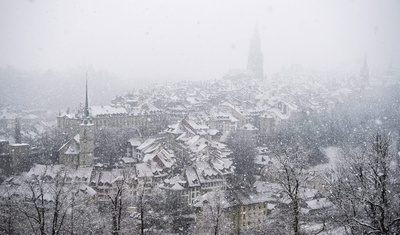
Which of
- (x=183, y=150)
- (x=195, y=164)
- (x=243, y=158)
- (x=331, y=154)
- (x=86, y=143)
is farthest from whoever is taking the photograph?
(x=331, y=154)

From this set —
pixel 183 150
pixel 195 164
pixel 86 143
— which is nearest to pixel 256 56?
pixel 183 150

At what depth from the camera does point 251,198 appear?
104ft

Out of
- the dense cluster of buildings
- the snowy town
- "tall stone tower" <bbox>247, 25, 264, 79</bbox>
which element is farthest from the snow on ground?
"tall stone tower" <bbox>247, 25, 264, 79</bbox>

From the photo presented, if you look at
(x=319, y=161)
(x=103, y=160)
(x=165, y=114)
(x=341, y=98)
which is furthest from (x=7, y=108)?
(x=341, y=98)

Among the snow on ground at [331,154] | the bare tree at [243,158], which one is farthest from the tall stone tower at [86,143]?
the snow on ground at [331,154]

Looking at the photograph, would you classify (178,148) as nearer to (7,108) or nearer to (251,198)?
(251,198)

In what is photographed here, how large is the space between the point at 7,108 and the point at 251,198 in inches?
2358

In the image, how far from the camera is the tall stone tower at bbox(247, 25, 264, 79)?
111125 millimetres

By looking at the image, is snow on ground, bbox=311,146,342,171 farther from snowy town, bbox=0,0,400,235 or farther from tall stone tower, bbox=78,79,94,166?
tall stone tower, bbox=78,79,94,166

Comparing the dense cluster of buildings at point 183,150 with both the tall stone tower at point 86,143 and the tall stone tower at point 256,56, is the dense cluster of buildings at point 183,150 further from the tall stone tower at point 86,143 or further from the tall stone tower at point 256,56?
the tall stone tower at point 256,56

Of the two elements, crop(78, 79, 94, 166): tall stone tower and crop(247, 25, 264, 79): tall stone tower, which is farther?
crop(247, 25, 264, 79): tall stone tower

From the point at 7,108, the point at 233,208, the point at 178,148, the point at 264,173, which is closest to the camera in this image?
the point at 233,208

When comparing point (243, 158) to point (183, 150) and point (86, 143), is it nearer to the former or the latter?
point (183, 150)

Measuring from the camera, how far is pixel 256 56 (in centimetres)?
11112
